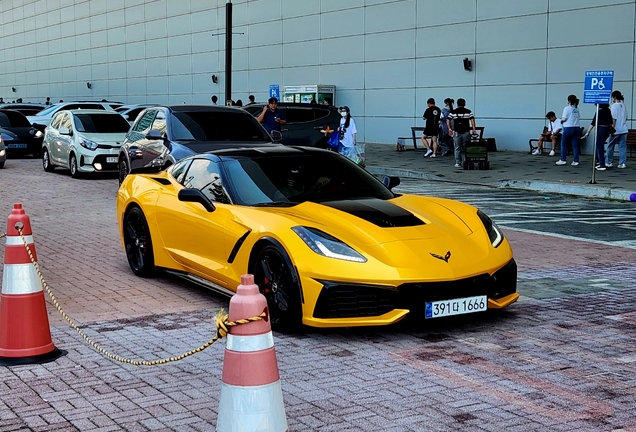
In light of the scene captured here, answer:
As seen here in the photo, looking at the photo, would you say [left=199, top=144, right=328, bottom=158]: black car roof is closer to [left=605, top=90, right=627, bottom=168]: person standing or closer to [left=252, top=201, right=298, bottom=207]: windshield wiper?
[left=252, top=201, right=298, bottom=207]: windshield wiper

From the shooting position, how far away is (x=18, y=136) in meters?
26.3

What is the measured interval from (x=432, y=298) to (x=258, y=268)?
1.38m

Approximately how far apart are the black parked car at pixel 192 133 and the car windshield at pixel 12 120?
12.8 meters

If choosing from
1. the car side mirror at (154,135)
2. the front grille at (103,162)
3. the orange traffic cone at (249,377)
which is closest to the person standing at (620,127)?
the car side mirror at (154,135)

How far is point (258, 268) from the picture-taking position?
266 inches

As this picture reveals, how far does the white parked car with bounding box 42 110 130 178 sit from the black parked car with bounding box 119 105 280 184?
4.48 meters

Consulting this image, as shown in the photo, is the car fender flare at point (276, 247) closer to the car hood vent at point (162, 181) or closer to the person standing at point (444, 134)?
the car hood vent at point (162, 181)

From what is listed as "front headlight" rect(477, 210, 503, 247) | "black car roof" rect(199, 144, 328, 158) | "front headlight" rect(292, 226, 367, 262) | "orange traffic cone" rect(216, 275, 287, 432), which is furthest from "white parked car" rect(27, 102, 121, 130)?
"orange traffic cone" rect(216, 275, 287, 432)

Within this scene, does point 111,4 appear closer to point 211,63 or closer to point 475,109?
point 211,63

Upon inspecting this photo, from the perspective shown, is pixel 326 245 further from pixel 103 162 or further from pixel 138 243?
pixel 103 162

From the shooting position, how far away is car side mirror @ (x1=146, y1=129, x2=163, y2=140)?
14887mm

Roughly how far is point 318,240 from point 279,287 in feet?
1.54

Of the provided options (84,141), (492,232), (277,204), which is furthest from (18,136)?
(492,232)

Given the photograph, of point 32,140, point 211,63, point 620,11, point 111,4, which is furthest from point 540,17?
point 111,4
